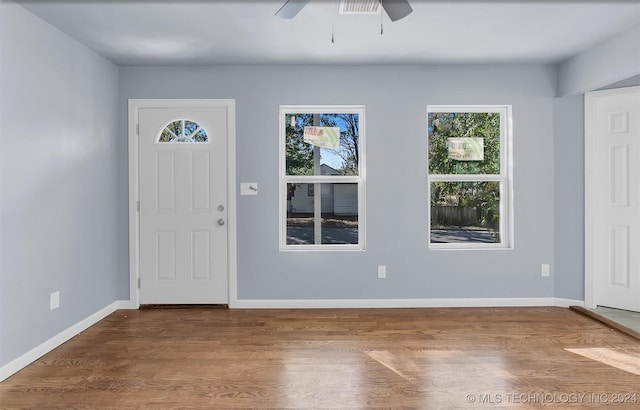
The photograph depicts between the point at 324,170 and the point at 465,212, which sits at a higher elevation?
the point at 324,170

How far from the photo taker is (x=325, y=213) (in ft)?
13.4

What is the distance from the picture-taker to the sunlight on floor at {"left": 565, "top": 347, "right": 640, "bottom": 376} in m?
2.61

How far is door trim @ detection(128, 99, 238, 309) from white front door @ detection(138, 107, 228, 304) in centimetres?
5

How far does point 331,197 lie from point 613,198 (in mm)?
2760

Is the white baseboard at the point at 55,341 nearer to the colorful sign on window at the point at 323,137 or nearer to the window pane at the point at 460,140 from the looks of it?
the colorful sign on window at the point at 323,137

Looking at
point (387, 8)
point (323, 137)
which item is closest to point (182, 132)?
point (323, 137)

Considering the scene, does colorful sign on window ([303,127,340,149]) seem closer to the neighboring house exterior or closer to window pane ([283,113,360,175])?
window pane ([283,113,360,175])

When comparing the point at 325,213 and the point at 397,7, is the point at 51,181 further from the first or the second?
the point at 397,7

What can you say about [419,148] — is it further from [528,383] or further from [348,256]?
[528,383]

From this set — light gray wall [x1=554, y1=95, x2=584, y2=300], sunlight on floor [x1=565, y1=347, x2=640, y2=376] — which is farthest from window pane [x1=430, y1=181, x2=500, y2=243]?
sunlight on floor [x1=565, y1=347, x2=640, y2=376]

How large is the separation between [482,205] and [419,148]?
905mm

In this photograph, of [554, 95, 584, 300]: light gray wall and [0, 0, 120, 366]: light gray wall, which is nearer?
[0, 0, 120, 366]: light gray wall

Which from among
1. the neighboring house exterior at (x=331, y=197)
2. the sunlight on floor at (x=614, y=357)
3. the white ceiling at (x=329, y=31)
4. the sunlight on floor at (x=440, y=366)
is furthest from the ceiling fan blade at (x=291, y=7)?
the sunlight on floor at (x=614, y=357)

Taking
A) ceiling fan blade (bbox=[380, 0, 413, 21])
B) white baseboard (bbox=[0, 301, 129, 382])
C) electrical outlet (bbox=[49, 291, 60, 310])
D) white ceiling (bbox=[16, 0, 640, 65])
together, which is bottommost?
white baseboard (bbox=[0, 301, 129, 382])
